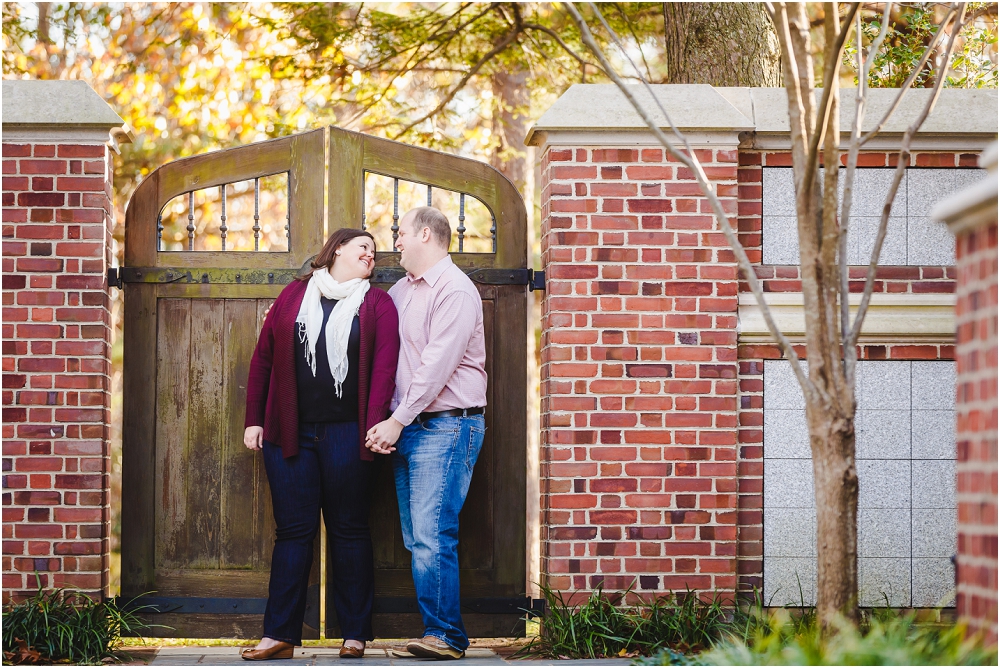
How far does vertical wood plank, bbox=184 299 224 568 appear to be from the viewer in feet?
16.0

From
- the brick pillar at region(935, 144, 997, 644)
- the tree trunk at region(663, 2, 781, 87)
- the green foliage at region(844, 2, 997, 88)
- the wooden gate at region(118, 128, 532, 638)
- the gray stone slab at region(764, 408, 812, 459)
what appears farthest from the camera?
the tree trunk at region(663, 2, 781, 87)

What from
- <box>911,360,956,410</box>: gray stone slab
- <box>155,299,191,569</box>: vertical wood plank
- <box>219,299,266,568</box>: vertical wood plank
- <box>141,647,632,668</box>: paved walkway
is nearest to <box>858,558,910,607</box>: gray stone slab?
<box>911,360,956,410</box>: gray stone slab

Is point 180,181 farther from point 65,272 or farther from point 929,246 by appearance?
point 929,246

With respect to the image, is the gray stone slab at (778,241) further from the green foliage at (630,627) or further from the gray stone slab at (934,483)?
the green foliage at (630,627)

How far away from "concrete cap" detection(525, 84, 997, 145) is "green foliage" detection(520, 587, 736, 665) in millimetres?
2135

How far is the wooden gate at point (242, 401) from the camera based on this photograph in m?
4.86

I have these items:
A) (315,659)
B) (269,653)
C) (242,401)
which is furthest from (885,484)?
(242,401)

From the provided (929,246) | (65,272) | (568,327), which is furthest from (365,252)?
(929,246)

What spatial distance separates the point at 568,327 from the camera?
464 cm

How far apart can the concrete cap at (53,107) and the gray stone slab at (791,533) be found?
11.7ft

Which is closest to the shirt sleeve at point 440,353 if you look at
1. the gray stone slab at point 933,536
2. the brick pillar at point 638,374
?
the brick pillar at point 638,374

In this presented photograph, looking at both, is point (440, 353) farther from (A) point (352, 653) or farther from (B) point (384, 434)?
(A) point (352, 653)

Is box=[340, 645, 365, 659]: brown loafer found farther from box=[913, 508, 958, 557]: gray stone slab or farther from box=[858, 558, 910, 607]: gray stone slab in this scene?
box=[913, 508, 958, 557]: gray stone slab

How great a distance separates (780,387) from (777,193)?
0.92 metres
